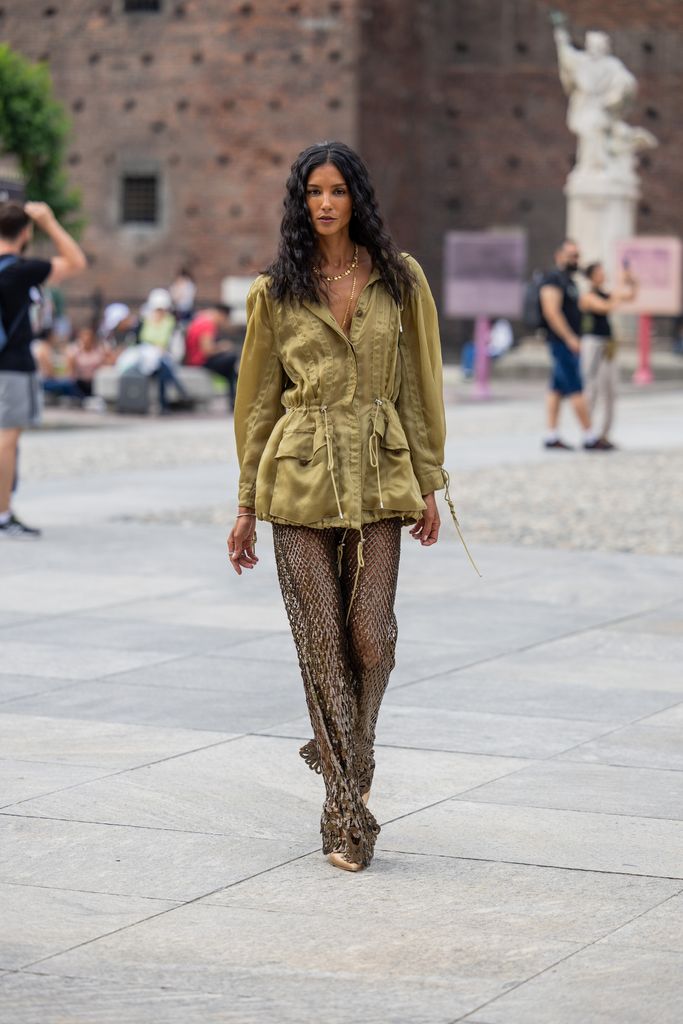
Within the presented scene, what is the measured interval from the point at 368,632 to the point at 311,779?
0.88 meters

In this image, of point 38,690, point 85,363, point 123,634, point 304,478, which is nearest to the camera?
point 304,478

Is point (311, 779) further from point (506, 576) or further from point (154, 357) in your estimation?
point (154, 357)

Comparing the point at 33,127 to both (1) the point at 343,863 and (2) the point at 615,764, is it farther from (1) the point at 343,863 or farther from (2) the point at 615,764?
(1) the point at 343,863

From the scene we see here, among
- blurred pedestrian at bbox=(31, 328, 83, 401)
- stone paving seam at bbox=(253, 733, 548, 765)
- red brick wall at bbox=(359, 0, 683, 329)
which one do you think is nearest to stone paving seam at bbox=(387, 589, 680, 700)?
stone paving seam at bbox=(253, 733, 548, 765)

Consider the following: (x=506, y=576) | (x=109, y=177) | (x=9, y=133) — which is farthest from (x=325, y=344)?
(x=109, y=177)

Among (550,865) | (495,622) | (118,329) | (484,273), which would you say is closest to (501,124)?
(484,273)

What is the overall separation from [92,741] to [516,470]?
1060cm

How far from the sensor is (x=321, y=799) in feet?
19.1

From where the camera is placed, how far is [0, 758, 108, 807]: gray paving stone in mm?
5812

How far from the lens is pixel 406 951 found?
440 centimetres

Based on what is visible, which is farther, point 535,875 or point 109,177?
point 109,177

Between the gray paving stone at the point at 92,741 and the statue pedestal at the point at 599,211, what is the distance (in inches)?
1139

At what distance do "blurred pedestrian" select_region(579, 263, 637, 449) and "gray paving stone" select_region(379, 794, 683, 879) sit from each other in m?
A: 13.0

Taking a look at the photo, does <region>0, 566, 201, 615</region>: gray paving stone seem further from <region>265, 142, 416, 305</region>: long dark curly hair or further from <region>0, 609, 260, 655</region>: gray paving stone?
<region>265, 142, 416, 305</region>: long dark curly hair
